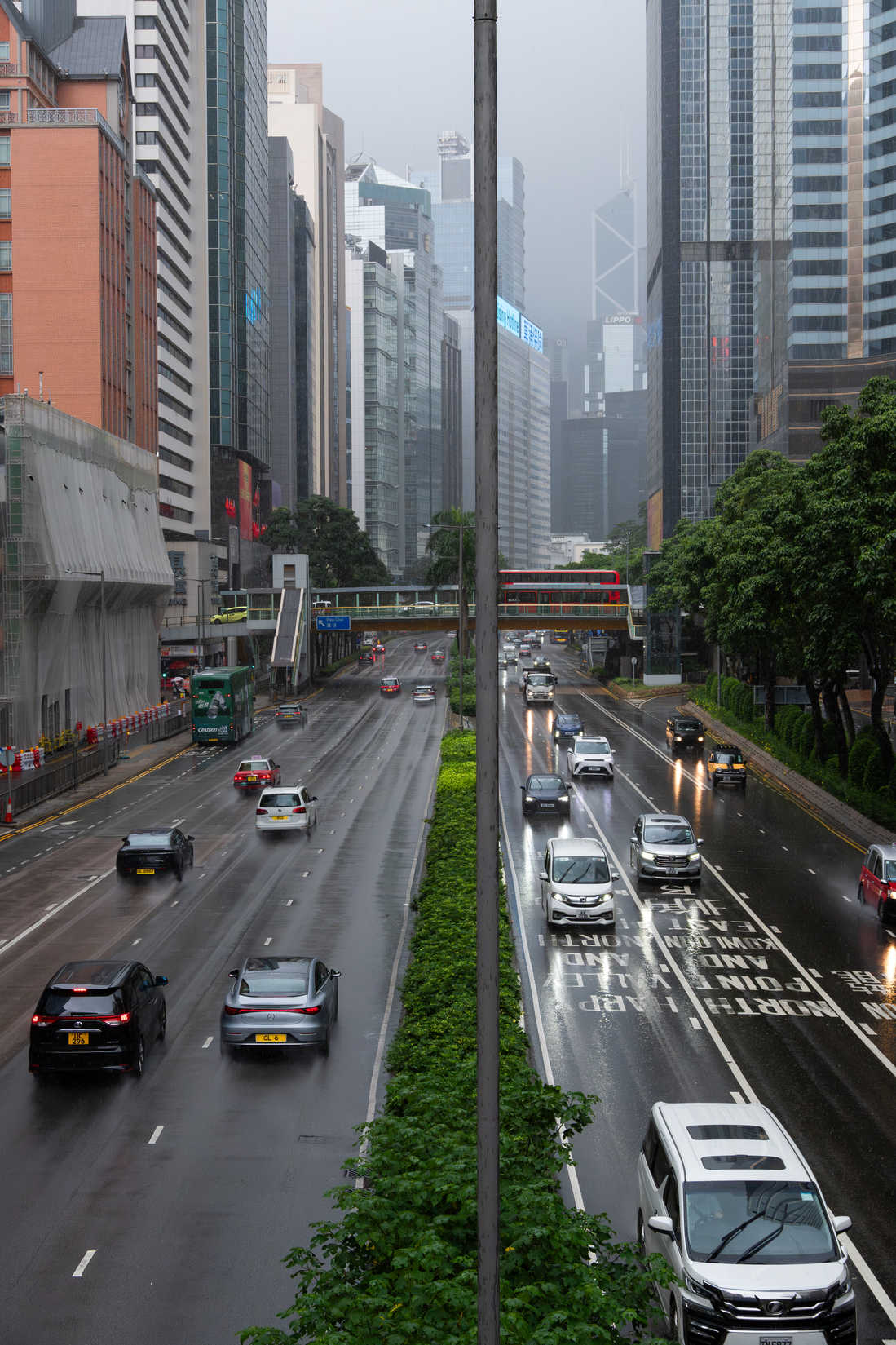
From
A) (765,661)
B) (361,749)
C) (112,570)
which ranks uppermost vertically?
(112,570)

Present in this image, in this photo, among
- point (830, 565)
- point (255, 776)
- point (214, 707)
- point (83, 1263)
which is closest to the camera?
point (83, 1263)

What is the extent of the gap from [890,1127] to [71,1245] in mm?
9979

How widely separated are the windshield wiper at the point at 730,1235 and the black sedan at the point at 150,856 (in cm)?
2548

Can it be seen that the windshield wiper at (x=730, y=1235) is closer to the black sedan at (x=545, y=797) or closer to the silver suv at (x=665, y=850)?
the silver suv at (x=665, y=850)

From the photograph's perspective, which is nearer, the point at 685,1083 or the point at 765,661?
the point at 685,1083

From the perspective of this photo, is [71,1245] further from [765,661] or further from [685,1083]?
[765,661]

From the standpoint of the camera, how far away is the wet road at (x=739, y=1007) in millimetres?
15797

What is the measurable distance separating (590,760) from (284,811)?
55.2ft

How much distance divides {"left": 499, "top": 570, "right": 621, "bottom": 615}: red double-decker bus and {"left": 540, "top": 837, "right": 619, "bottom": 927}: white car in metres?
89.1

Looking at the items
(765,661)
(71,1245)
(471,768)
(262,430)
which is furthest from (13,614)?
(262,430)

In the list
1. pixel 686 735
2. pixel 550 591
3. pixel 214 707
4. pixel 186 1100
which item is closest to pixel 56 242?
pixel 214 707

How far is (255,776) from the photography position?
5347 centimetres

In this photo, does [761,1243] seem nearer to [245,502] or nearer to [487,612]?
[487,612]

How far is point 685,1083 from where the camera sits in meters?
18.7
